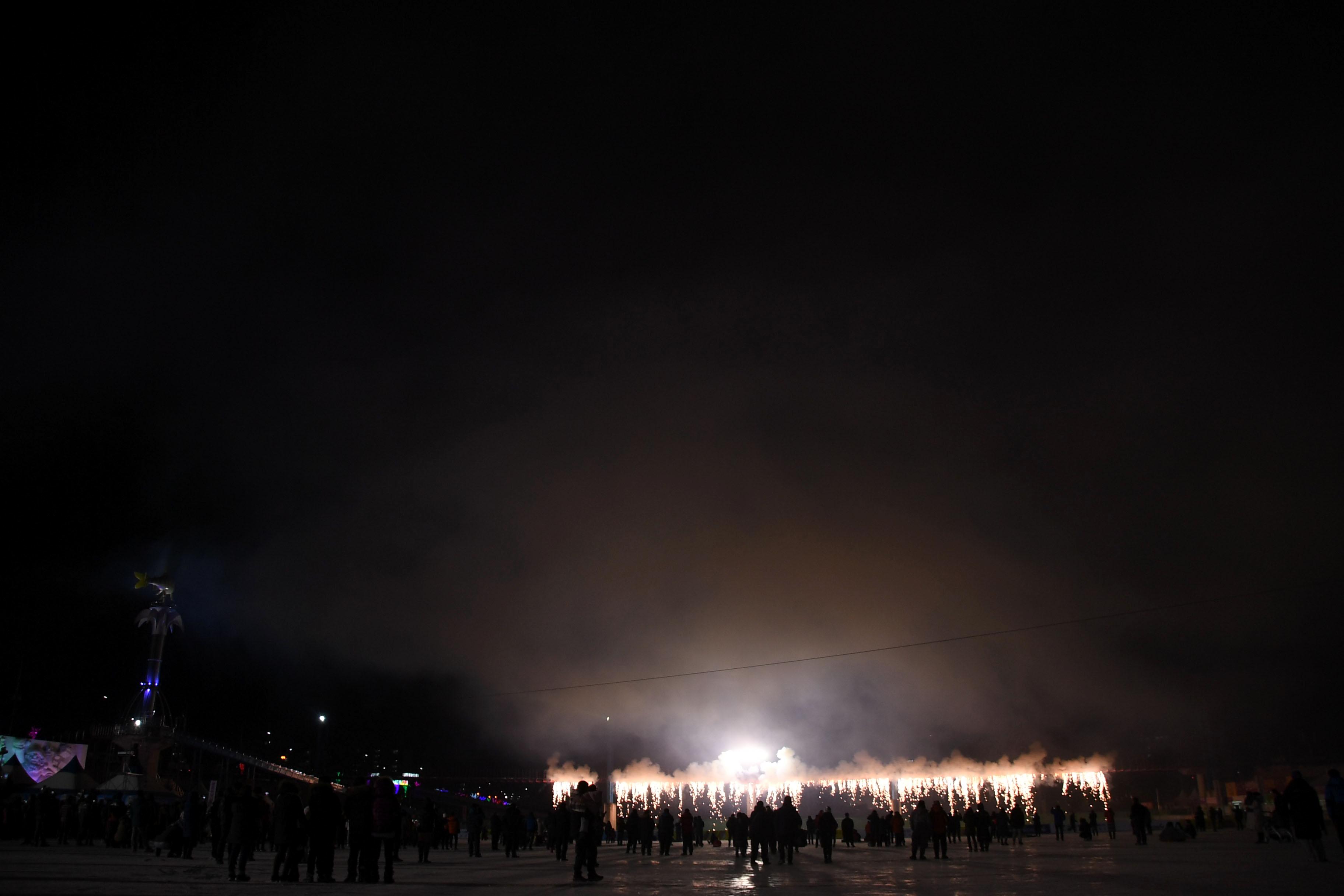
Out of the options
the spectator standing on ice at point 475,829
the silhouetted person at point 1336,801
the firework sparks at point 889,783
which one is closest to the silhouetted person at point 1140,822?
the silhouetted person at point 1336,801

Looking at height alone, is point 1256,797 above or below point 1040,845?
above

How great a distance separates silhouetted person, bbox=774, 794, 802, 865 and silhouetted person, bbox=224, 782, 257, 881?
497 inches

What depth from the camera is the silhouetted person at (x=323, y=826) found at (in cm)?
1255

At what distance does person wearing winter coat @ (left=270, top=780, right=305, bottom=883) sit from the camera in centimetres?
1280

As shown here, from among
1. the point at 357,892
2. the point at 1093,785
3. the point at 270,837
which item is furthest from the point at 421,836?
the point at 1093,785

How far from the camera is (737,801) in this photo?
318 feet

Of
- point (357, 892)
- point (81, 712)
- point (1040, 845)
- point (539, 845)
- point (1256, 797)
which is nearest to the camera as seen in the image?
point (357, 892)

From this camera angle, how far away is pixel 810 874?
15961 millimetres

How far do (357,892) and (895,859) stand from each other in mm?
16969

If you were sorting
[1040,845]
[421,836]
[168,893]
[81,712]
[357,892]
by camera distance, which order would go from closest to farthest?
[168,893]
[357,892]
[421,836]
[1040,845]
[81,712]

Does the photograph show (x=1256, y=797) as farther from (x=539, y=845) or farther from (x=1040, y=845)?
(x=539, y=845)

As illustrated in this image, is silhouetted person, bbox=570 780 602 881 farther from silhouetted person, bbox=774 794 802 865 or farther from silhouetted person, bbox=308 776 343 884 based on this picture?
silhouetted person, bbox=774 794 802 865

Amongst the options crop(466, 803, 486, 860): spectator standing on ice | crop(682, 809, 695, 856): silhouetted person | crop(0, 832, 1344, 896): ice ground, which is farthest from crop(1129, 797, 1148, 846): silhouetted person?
crop(466, 803, 486, 860): spectator standing on ice

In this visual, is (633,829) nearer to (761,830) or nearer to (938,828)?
(761,830)
